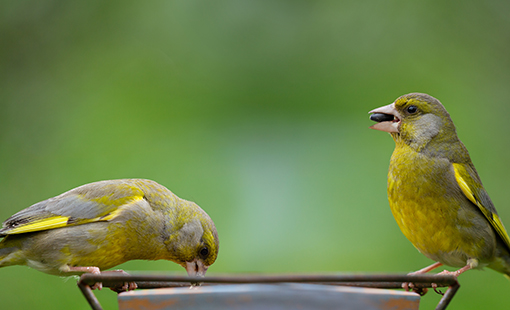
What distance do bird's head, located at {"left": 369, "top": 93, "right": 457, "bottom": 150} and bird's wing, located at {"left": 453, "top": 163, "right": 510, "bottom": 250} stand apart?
0.19m

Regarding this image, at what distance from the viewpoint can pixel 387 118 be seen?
9.39ft

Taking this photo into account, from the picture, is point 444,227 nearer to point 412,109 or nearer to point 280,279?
point 412,109

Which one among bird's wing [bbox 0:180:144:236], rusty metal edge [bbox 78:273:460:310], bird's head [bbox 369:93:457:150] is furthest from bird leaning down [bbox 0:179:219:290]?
bird's head [bbox 369:93:457:150]

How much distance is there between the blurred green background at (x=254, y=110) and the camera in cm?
562

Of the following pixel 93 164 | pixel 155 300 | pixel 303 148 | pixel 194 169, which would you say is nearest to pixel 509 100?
pixel 303 148

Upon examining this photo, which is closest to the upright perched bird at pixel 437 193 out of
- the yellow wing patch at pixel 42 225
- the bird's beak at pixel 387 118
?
the bird's beak at pixel 387 118

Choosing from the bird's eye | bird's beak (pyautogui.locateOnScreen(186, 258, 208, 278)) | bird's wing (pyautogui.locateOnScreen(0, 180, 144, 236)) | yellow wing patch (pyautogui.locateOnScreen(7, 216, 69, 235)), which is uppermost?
bird's wing (pyautogui.locateOnScreen(0, 180, 144, 236))

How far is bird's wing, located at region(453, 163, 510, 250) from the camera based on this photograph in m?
2.63

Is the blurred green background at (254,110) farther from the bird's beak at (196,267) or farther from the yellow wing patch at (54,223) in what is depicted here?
the yellow wing patch at (54,223)

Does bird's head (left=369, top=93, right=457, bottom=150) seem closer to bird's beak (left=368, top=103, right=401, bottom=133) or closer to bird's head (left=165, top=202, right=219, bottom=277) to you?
bird's beak (left=368, top=103, right=401, bottom=133)

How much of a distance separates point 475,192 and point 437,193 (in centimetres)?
24

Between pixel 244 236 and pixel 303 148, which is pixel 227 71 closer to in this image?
pixel 303 148

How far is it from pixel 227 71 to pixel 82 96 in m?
1.93

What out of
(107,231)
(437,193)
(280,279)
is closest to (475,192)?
(437,193)
